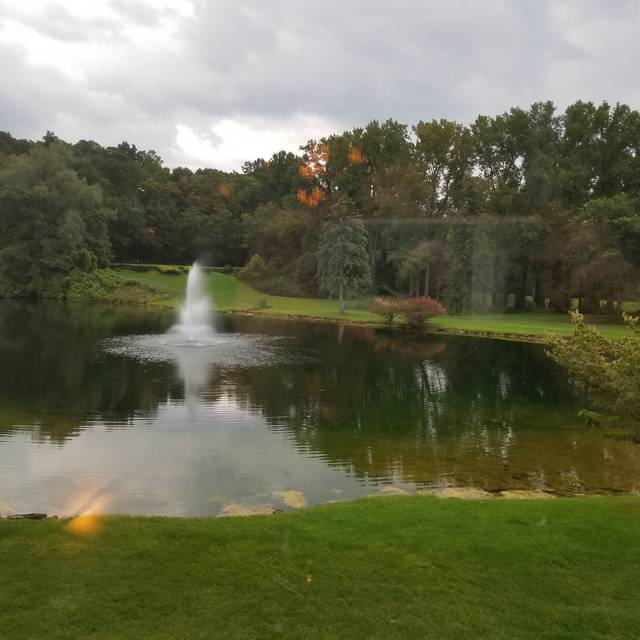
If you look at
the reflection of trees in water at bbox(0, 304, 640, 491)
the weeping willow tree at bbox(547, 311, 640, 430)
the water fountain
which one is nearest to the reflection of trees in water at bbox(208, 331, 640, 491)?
the reflection of trees in water at bbox(0, 304, 640, 491)

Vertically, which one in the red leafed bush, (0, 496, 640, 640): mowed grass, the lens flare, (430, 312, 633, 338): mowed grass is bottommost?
the lens flare

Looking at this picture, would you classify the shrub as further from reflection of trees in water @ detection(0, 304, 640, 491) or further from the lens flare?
the lens flare

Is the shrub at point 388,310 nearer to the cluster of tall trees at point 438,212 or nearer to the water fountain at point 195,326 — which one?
the cluster of tall trees at point 438,212

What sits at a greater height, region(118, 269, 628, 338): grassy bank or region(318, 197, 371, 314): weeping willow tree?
region(318, 197, 371, 314): weeping willow tree

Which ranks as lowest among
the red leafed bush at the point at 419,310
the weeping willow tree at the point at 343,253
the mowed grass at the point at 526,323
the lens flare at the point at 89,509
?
the lens flare at the point at 89,509

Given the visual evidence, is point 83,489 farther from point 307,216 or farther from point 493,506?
point 307,216

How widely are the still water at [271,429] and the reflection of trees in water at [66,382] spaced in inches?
3.7

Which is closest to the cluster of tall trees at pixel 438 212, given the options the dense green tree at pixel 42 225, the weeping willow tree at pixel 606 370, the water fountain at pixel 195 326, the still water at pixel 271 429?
the dense green tree at pixel 42 225

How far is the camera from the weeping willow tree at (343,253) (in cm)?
5303

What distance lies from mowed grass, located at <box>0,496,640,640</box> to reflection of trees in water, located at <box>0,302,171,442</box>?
8.91 metres

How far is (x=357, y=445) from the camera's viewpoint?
1473 centimetres

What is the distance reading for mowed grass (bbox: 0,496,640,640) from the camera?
5117mm

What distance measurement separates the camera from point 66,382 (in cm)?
2122

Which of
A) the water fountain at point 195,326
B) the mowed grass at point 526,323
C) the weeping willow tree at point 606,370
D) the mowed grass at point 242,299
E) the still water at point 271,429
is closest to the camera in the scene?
the weeping willow tree at point 606,370
